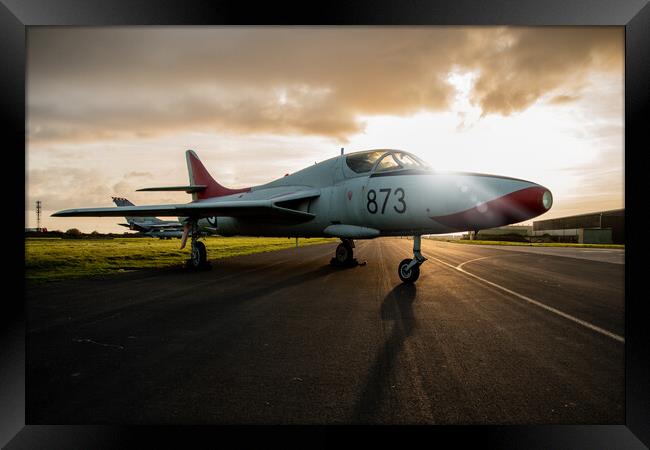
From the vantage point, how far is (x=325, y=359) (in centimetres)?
367

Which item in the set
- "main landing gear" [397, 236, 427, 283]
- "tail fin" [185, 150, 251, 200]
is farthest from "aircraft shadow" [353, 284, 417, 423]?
"tail fin" [185, 150, 251, 200]

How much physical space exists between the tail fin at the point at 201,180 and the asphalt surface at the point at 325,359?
1159cm

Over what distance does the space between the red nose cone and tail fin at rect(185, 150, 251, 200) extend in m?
12.5

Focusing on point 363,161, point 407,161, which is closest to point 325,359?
point 407,161

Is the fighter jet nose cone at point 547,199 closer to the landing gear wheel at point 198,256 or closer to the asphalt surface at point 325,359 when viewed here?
the asphalt surface at point 325,359

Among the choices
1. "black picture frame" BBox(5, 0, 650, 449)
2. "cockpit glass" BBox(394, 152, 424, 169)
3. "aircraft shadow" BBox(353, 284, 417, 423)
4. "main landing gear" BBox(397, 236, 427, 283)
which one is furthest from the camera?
"cockpit glass" BBox(394, 152, 424, 169)

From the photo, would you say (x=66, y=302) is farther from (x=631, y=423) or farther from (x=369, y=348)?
(x=631, y=423)

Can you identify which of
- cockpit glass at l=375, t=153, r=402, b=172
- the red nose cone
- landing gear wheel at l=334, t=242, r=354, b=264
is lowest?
landing gear wheel at l=334, t=242, r=354, b=264

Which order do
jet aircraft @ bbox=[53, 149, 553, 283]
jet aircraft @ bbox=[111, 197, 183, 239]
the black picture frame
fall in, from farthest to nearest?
jet aircraft @ bbox=[111, 197, 183, 239] < jet aircraft @ bbox=[53, 149, 553, 283] < the black picture frame

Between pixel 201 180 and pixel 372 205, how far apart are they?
12.5 metres

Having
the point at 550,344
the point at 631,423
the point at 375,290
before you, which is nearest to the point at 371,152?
the point at 375,290

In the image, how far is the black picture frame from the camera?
225cm

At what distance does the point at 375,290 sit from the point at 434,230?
2.06 metres

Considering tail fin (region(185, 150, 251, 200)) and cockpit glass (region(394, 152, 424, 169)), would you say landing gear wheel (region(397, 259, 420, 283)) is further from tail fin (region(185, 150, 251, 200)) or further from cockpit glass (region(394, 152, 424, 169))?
tail fin (region(185, 150, 251, 200))
